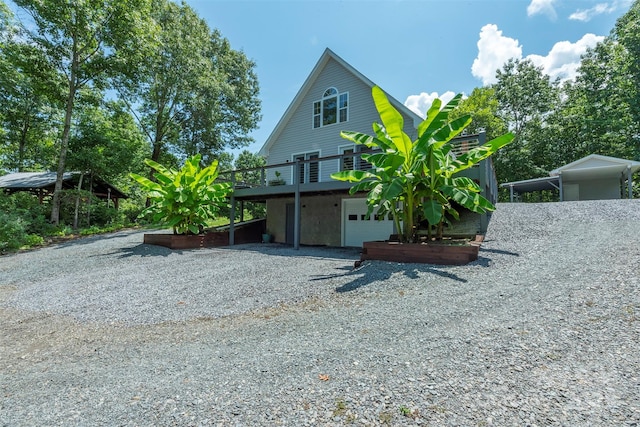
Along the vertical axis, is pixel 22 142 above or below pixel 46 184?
above

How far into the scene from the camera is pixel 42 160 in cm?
2683

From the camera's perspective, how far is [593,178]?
16.2 m

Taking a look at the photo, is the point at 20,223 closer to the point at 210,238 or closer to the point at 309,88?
the point at 210,238

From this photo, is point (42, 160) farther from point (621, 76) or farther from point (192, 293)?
point (621, 76)

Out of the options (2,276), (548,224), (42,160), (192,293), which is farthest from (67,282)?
(42,160)

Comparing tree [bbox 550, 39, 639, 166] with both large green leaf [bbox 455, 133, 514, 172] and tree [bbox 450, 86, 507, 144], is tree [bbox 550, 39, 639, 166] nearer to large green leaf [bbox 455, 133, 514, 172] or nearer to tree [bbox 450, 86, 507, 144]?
tree [bbox 450, 86, 507, 144]

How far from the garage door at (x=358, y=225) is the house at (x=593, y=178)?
10.4 m

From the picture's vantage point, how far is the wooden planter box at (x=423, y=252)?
18.3ft

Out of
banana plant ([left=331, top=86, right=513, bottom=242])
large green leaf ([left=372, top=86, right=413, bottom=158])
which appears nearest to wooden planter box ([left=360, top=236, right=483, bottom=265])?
banana plant ([left=331, top=86, right=513, bottom=242])

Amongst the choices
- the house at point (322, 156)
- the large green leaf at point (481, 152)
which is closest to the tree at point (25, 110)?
the house at point (322, 156)

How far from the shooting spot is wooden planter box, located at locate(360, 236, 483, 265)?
18.3ft

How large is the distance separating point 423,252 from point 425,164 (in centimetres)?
174

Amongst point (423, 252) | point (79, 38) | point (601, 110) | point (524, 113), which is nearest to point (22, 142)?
point (79, 38)

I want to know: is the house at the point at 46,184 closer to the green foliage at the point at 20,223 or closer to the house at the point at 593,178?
the green foliage at the point at 20,223
